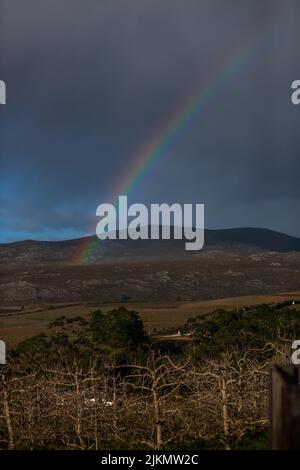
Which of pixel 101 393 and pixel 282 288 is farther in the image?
pixel 282 288

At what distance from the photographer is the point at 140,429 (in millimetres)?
12305

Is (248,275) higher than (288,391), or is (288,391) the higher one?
(248,275)

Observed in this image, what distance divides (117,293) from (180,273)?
2078cm

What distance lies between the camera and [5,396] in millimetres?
11195

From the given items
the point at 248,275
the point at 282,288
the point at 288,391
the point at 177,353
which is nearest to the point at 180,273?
the point at 248,275

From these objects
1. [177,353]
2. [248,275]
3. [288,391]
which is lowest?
[177,353]
